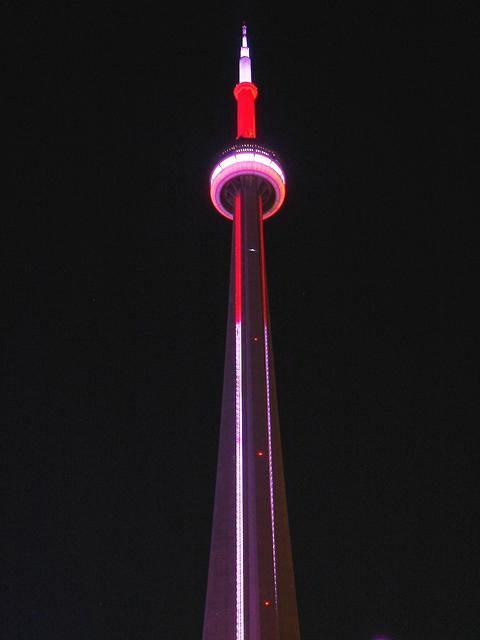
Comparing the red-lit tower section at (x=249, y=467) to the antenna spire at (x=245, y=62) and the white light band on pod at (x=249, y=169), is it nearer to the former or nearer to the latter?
the white light band on pod at (x=249, y=169)

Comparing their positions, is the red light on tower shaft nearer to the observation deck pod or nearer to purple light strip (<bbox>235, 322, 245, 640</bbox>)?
the observation deck pod

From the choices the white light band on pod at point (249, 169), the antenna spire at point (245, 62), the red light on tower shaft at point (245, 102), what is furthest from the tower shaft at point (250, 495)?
the antenna spire at point (245, 62)

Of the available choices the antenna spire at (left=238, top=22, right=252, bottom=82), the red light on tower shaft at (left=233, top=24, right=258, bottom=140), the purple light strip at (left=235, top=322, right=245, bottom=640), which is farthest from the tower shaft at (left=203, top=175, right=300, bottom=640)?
the antenna spire at (left=238, top=22, right=252, bottom=82)

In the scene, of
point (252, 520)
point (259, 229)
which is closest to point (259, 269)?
point (259, 229)

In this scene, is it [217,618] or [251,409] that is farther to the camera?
[251,409]

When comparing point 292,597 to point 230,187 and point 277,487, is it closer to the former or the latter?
point 277,487
